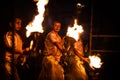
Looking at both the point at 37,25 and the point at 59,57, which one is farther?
the point at 59,57

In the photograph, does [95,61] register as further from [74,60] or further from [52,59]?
[52,59]

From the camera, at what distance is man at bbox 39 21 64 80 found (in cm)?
1126

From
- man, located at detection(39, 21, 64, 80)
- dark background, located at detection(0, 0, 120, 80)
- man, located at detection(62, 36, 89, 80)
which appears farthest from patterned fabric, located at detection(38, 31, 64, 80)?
dark background, located at detection(0, 0, 120, 80)

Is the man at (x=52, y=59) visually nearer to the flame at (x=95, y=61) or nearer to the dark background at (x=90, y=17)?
the flame at (x=95, y=61)

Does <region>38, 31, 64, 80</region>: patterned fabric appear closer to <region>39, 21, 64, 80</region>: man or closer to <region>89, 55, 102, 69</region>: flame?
<region>39, 21, 64, 80</region>: man

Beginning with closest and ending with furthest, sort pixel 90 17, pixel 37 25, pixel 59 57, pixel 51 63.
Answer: pixel 37 25, pixel 51 63, pixel 59 57, pixel 90 17

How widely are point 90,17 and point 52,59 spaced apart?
2.31 meters

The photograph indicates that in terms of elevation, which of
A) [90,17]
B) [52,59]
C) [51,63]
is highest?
[90,17]

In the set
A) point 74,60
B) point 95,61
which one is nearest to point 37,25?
point 74,60

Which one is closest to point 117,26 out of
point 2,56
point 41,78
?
point 41,78

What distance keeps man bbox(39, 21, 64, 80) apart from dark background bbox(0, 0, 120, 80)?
1.41m

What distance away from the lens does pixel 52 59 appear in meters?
11.3

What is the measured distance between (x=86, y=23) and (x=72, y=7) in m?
0.83

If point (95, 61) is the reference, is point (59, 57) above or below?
above
